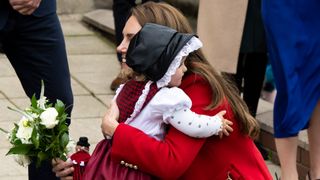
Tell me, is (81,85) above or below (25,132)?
below

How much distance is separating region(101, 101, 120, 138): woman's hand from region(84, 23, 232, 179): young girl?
6 cm

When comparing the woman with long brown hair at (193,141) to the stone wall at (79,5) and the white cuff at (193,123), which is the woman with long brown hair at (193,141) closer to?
the white cuff at (193,123)

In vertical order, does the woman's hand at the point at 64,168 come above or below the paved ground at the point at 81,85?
above

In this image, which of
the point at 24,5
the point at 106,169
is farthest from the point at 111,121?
the point at 24,5

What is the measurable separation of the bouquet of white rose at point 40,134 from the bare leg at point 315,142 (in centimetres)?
107

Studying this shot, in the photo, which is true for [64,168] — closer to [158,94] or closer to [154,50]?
[158,94]

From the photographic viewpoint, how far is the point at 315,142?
12.8 ft

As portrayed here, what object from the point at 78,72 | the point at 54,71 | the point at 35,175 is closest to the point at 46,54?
the point at 54,71

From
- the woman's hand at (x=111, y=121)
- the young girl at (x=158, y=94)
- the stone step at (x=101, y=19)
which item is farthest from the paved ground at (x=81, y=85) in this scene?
the young girl at (x=158, y=94)

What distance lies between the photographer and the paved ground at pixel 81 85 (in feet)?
18.8

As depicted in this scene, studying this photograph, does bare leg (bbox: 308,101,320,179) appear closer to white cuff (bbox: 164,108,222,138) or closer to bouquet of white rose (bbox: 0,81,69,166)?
white cuff (bbox: 164,108,222,138)

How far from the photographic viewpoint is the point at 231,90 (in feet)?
11.6

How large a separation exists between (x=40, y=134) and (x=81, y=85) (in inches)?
137

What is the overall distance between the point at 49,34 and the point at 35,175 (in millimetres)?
676
